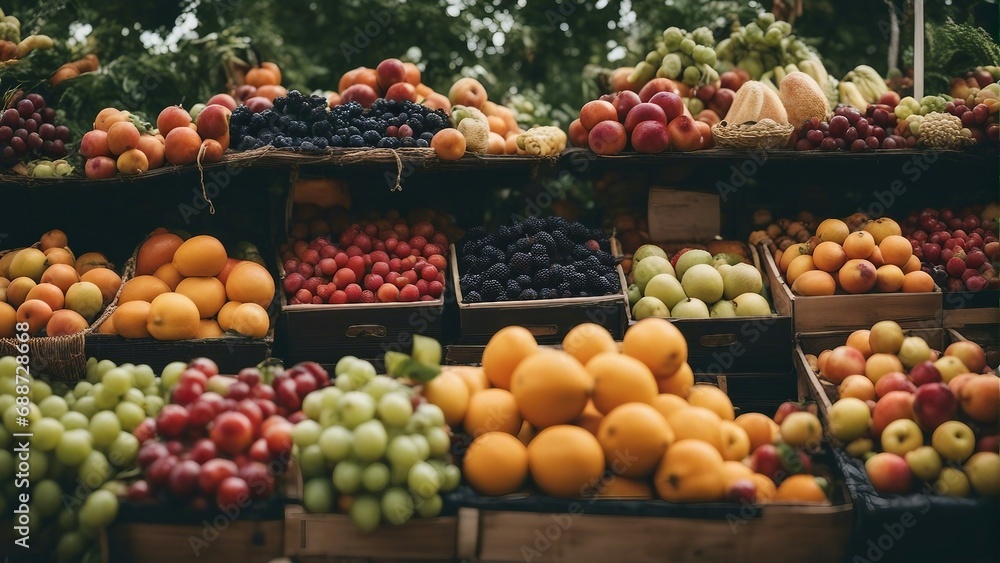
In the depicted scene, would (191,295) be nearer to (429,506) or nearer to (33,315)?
(33,315)

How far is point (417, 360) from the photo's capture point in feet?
6.60

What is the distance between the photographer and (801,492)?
78.5 inches

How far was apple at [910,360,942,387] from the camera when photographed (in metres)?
2.22

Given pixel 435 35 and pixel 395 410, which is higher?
pixel 435 35

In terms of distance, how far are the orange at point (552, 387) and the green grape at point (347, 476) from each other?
0.44 metres

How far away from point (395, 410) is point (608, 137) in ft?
5.64

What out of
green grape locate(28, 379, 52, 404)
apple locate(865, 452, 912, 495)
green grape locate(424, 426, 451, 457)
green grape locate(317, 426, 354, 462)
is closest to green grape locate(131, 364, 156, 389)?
green grape locate(28, 379, 52, 404)

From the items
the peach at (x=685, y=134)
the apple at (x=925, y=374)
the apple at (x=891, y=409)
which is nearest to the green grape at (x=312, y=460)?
the apple at (x=891, y=409)

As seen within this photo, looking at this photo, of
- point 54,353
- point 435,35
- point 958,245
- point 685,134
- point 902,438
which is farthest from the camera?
point 435,35

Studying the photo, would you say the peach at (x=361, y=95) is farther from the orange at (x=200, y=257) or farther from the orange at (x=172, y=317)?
the orange at (x=172, y=317)

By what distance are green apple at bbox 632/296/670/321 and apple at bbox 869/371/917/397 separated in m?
0.78

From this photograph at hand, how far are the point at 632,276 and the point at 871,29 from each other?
8.29ft

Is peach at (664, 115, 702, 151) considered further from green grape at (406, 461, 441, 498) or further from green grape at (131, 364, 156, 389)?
green grape at (131, 364, 156, 389)

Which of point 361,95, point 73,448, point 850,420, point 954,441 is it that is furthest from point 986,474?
point 361,95
